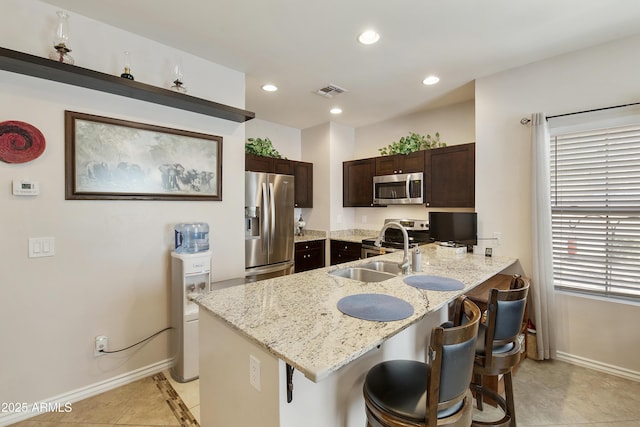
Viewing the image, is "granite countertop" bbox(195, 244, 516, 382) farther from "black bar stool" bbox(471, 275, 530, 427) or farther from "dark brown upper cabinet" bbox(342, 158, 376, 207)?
"dark brown upper cabinet" bbox(342, 158, 376, 207)

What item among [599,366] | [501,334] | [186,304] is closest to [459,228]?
[599,366]

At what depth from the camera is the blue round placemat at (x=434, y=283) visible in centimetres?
174

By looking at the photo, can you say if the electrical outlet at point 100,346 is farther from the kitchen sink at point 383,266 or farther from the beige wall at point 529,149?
the beige wall at point 529,149

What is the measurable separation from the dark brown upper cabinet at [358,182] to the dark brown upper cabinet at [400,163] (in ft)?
0.46

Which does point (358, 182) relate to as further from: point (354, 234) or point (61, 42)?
point (61, 42)

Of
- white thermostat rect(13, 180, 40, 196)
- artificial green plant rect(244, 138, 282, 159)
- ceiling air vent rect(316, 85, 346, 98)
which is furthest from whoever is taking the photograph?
artificial green plant rect(244, 138, 282, 159)

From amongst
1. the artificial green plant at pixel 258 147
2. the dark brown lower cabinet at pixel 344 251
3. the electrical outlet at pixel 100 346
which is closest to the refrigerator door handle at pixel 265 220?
the artificial green plant at pixel 258 147

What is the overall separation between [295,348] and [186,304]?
1.68 metres

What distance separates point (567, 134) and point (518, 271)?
1.37 metres

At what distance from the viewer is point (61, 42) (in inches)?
74.9

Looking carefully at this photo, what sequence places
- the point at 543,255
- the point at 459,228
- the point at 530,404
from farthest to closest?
the point at 459,228
the point at 543,255
the point at 530,404

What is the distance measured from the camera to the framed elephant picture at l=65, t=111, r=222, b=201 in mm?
2094

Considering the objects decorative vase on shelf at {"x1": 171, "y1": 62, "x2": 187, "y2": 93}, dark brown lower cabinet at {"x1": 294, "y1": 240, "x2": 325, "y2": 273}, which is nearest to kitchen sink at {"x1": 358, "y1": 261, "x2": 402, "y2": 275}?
dark brown lower cabinet at {"x1": 294, "y1": 240, "x2": 325, "y2": 273}

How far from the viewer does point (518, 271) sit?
287cm
